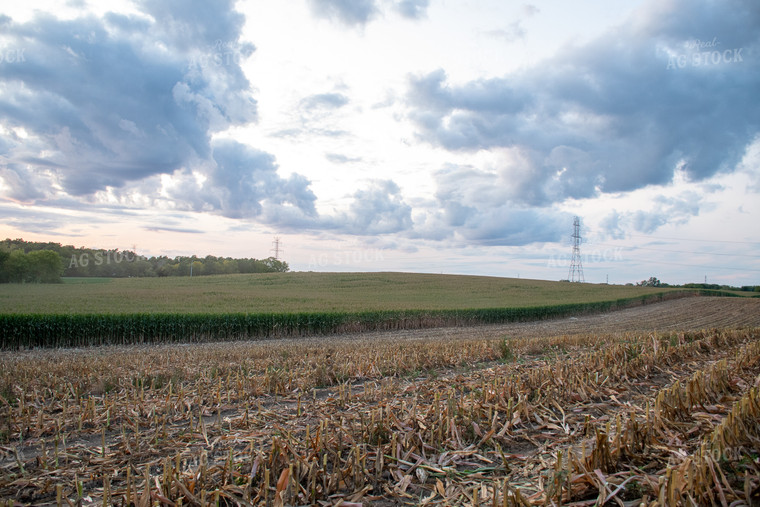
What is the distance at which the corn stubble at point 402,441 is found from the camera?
317 cm

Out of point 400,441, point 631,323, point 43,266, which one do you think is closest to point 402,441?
point 400,441

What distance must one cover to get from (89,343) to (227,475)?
2555 cm

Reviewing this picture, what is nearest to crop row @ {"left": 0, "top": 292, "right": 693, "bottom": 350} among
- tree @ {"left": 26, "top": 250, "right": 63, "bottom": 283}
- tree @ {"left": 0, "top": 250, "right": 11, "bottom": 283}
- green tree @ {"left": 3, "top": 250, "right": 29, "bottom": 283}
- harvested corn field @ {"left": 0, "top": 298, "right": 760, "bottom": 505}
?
harvested corn field @ {"left": 0, "top": 298, "right": 760, "bottom": 505}

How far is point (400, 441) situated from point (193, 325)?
25.2 meters

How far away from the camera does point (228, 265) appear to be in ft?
341

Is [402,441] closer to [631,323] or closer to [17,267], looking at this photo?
[631,323]

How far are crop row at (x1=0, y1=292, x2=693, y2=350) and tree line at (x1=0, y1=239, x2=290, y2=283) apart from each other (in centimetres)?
5764

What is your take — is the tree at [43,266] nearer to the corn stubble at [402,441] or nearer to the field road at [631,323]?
the field road at [631,323]

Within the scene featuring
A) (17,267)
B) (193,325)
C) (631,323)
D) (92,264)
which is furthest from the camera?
(92,264)

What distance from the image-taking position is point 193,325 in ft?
86.4

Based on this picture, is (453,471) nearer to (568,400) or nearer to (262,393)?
(568,400)

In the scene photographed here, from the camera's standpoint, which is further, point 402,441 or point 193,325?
point 193,325

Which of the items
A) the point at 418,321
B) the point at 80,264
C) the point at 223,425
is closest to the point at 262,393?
the point at 223,425

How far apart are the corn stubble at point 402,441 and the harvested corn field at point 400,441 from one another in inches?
0.7
